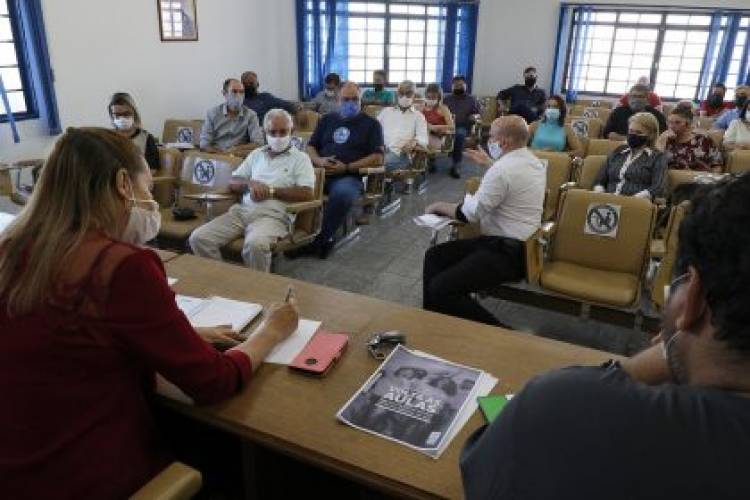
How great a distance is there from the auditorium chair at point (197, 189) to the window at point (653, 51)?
7.31m

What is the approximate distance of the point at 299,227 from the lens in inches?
145

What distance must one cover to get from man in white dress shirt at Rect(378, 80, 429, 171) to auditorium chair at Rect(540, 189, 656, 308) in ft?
9.73

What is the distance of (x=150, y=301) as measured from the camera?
45.9 inches

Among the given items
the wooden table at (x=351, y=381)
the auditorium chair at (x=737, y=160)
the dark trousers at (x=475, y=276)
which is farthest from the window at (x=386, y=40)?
the wooden table at (x=351, y=381)

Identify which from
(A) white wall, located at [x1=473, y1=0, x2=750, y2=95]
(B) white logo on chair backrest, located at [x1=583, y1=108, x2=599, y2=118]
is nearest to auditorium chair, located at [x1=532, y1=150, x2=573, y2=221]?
(B) white logo on chair backrest, located at [x1=583, y1=108, x2=599, y2=118]

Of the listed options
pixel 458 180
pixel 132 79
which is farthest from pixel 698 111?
pixel 132 79

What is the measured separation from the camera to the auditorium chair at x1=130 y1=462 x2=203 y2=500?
1.14 m

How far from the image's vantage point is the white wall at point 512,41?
9.20 m

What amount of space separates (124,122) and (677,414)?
4324mm

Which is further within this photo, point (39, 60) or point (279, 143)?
point (39, 60)

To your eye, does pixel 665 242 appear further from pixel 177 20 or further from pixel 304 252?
pixel 177 20

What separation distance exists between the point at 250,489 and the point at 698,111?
8.98 metres

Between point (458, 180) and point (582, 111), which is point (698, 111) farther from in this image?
point (458, 180)

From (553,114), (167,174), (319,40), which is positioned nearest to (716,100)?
(553,114)
